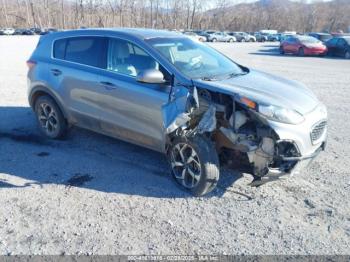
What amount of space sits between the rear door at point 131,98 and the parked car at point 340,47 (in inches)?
932

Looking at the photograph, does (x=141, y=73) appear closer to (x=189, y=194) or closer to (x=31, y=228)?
(x=189, y=194)

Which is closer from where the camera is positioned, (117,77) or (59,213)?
(59,213)

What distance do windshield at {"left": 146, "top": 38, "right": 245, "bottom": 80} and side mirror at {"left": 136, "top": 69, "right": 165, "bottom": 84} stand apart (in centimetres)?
27

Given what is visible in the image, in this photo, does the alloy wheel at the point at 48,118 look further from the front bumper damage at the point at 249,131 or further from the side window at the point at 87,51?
the front bumper damage at the point at 249,131

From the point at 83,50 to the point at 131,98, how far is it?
1301 millimetres

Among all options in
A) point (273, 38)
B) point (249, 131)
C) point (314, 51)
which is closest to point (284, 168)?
point (249, 131)

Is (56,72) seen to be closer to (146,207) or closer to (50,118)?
(50,118)

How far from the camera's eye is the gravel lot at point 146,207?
3082 mm

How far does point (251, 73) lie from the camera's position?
4.77m

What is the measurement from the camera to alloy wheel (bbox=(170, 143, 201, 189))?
387 centimetres

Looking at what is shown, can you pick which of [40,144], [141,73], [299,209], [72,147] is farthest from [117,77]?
[299,209]

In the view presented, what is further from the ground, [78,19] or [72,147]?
[72,147]

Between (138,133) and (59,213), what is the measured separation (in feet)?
4.50

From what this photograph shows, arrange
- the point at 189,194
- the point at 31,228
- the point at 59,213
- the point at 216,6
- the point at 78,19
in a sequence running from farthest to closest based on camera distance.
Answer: the point at 216,6 < the point at 78,19 < the point at 189,194 < the point at 59,213 < the point at 31,228
